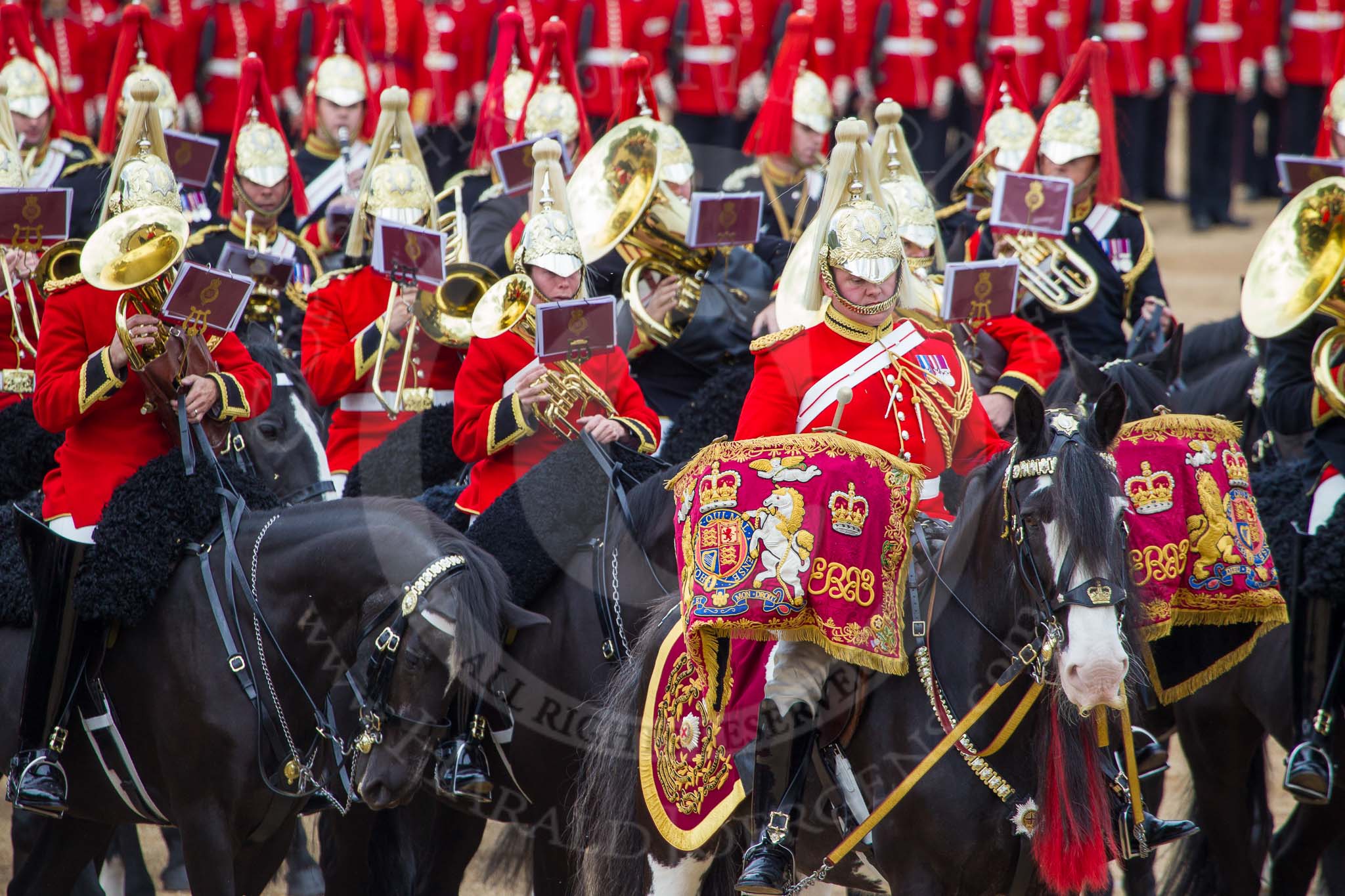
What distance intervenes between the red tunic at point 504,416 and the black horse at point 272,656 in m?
0.58

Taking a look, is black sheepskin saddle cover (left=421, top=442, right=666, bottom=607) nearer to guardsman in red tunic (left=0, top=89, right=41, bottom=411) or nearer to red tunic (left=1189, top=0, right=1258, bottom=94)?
guardsman in red tunic (left=0, top=89, right=41, bottom=411)

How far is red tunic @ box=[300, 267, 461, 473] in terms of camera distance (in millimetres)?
7293

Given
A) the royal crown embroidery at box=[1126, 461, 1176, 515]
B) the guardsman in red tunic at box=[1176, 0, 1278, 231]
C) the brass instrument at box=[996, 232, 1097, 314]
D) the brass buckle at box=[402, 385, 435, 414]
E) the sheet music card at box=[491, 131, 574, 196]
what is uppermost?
the sheet music card at box=[491, 131, 574, 196]

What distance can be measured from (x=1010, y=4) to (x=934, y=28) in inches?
27.0

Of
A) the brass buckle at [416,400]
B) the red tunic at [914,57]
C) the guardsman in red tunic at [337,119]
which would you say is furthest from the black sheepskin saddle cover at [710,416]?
the red tunic at [914,57]

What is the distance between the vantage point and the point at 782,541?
4.43m

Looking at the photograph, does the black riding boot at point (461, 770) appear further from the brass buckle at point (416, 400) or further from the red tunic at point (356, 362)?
the red tunic at point (356, 362)

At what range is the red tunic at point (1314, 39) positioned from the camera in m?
16.2

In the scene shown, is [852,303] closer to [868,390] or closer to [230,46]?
[868,390]

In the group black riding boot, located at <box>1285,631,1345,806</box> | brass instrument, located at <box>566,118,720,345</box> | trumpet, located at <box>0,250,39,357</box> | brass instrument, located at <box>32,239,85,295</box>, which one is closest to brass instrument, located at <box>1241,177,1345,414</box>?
black riding boot, located at <box>1285,631,1345,806</box>

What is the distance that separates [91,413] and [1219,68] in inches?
510

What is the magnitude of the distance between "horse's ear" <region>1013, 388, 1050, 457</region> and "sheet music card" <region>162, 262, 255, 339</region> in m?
2.47

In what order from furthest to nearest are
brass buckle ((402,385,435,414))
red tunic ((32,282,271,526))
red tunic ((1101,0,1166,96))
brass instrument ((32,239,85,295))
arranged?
red tunic ((1101,0,1166,96)) → brass buckle ((402,385,435,414)) → brass instrument ((32,239,85,295)) → red tunic ((32,282,271,526))

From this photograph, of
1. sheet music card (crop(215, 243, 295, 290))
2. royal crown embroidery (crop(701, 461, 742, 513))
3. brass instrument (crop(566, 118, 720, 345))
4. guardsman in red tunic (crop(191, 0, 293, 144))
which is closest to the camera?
royal crown embroidery (crop(701, 461, 742, 513))
